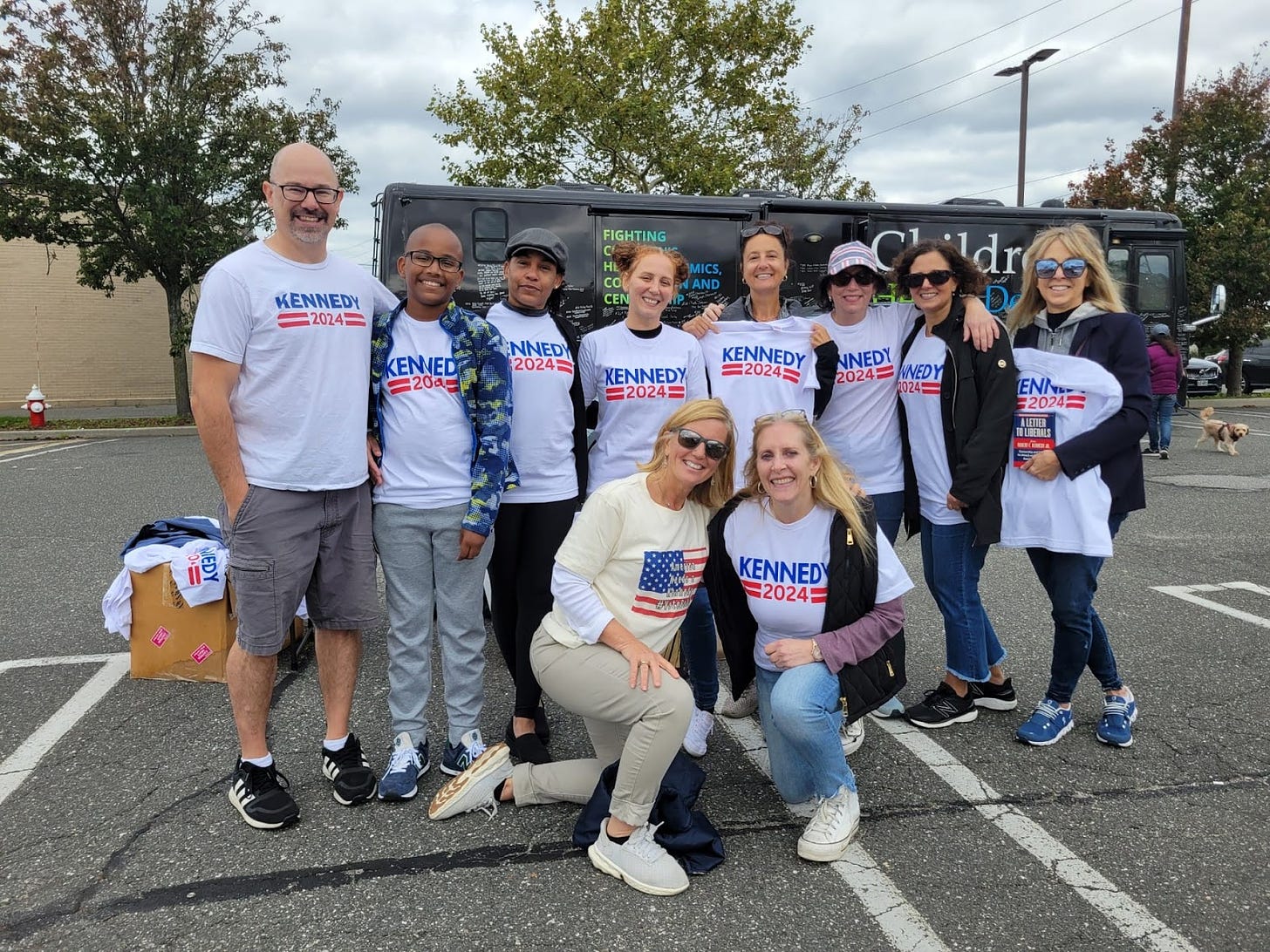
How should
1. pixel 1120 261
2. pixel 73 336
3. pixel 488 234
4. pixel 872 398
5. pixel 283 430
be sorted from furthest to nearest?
1. pixel 73 336
2. pixel 1120 261
3. pixel 488 234
4. pixel 872 398
5. pixel 283 430

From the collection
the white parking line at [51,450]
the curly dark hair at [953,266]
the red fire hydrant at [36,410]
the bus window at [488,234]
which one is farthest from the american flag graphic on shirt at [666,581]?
the red fire hydrant at [36,410]

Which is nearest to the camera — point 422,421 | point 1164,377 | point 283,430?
point 283,430

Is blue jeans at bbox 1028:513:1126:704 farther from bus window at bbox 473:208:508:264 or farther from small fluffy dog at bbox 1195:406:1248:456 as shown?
small fluffy dog at bbox 1195:406:1248:456

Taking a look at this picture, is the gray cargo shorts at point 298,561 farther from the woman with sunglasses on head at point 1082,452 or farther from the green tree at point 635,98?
the green tree at point 635,98

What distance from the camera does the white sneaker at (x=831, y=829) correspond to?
101 inches

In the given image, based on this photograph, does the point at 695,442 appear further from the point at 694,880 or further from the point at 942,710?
the point at 942,710

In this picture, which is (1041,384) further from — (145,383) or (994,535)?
(145,383)

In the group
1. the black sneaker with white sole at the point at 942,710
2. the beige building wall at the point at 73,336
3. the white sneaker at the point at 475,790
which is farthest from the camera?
the beige building wall at the point at 73,336

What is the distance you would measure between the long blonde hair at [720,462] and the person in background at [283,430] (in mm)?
987

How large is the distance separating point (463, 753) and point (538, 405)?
1262 mm

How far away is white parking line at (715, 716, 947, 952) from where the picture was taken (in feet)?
7.30

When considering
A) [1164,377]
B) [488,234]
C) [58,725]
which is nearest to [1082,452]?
[58,725]

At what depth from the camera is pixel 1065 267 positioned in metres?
3.19

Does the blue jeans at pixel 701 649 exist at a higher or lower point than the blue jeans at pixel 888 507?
lower
